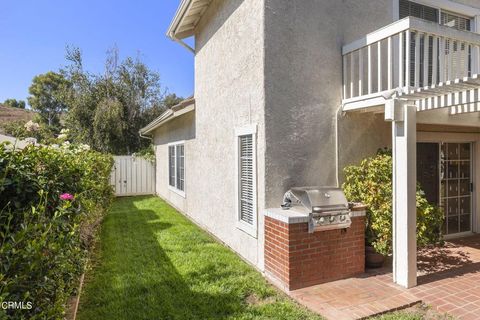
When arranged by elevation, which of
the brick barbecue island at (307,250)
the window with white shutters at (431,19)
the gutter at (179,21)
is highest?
the gutter at (179,21)

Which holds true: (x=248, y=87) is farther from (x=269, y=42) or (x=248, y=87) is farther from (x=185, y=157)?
(x=185, y=157)

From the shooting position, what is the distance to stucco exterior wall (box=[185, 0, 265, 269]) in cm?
600

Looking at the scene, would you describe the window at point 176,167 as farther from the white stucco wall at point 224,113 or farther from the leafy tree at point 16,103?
the leafy tree at point 16,103

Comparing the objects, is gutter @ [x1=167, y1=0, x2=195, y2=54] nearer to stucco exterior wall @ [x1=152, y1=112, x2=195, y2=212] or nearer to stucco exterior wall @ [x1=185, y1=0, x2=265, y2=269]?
stucco exterior wall @ [x1=185, y1=0, x2=265, y2=269]

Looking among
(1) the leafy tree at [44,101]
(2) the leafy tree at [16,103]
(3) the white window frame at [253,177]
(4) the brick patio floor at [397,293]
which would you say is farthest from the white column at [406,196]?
(2) the leafy tree at [16,103]

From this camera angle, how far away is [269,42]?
5676mm

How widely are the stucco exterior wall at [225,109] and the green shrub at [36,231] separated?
131 inches

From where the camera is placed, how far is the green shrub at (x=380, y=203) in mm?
5496

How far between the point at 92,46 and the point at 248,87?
2412cm

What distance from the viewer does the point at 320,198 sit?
209 inches

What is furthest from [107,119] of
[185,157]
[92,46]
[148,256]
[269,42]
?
[269,42]

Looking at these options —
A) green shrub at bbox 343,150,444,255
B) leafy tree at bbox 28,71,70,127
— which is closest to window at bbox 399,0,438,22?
green shrub at bbox 343,150,444,255

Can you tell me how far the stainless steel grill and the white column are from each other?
86cm

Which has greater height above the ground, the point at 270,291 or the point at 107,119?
the point at 107,119
